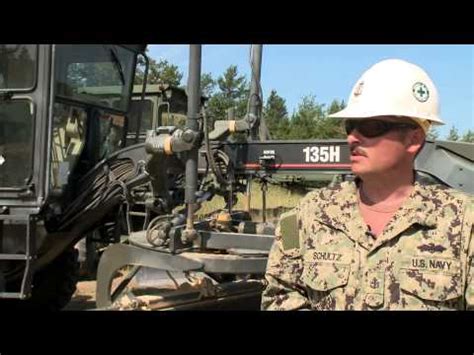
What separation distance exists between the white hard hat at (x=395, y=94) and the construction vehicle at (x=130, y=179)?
7.82ft

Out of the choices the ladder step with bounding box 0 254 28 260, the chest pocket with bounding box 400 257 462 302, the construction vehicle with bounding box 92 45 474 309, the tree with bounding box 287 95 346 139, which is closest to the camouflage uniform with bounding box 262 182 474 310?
the chest pocket with bounding box 400 257 462 302

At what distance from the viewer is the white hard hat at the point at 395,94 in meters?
1.77

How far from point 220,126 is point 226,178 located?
1.41ft

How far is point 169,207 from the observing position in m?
5.27

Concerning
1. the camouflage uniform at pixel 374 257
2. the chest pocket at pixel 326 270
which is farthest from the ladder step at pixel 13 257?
the chest pocket at pixel 326 270

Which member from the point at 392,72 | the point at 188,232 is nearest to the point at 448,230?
the point at 392,72

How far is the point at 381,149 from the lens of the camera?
1772mm

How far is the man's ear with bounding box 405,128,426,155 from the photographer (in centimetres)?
180

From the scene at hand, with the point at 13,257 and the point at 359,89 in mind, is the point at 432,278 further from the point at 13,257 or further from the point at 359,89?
the point at 13,257

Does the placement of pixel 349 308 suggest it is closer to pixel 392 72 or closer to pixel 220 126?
pixel 392 72

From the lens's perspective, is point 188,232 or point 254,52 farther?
point 254,52

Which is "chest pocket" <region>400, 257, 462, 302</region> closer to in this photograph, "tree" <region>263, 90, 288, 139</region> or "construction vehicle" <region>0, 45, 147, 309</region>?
"construction vehicle" <region>0, 45, 147, 309</region>

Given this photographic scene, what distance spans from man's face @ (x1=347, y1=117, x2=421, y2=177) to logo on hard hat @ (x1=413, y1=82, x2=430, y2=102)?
0.25ft

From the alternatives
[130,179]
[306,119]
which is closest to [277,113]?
[306,119]
